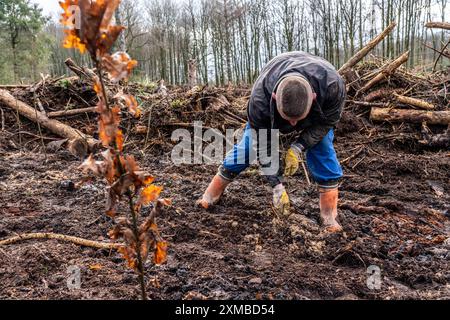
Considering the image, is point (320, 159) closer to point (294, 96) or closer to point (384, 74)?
point (294, 96)

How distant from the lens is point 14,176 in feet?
13.8

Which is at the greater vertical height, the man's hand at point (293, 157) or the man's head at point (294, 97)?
the man's head at point (294, 97)

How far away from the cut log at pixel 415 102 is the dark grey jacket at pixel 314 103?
3435 mm

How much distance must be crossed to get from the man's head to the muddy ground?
0.90 m

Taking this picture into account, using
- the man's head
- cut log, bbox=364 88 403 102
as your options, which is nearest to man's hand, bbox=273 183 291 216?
the man's head

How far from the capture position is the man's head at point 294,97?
94.0 inches

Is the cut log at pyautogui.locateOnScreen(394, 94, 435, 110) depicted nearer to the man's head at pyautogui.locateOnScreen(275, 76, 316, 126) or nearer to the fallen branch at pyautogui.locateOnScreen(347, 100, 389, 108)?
the fallen branch at pyautogui.locateOnScreen(347, 100, 389, 108)

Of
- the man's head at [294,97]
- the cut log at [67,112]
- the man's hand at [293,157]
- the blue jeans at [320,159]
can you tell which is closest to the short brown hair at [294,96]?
the man's head at [294,97]

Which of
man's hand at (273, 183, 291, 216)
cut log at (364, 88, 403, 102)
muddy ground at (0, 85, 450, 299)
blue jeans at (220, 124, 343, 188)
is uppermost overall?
cut log at (364, 88, 403, 102)

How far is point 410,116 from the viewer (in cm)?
537

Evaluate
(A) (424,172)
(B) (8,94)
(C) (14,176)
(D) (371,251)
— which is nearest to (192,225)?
(D) (371,251)

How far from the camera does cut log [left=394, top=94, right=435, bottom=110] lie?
554 cm

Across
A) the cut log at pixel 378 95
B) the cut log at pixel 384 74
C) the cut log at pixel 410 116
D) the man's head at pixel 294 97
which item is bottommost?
the cut log at pixel 410 116

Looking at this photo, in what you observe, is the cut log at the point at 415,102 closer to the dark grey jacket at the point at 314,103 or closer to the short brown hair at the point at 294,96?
the dark grey jacket at the point at 314,103
